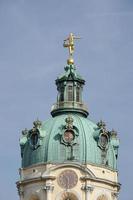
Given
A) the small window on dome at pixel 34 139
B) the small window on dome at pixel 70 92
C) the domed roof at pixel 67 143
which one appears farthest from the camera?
the small window on dome at pixel 70 92

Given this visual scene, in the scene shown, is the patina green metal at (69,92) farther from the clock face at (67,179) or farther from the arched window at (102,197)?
the arched window at (102,197)

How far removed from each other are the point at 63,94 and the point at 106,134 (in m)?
8.19

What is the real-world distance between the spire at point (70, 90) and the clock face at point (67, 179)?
9.62 meters

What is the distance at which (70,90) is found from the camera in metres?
116

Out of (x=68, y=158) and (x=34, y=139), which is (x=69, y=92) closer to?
(x=34, y=139)

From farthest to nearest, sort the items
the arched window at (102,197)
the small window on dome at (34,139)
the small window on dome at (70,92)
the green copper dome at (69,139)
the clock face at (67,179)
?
1. the small window on dome at (70,92)
2. the small window on dome at (34,139)
3. the green copper dome at (69,139)
4. the arched window at (102,197)
5. the clock face at (67,179)

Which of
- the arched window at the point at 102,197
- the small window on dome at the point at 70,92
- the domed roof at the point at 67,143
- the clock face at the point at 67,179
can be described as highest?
the small window on dome at the point at 70,92

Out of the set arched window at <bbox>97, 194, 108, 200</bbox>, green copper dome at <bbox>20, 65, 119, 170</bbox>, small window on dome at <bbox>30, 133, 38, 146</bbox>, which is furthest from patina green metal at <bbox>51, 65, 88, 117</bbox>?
arched window at <bbox>97, 194, 108, 200</bbox>

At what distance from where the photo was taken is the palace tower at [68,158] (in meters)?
107

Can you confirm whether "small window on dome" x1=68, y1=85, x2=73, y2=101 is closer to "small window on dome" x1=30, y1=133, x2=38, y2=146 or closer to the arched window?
"small window on dome" x1=30, y1=133, x2=38, y2=146

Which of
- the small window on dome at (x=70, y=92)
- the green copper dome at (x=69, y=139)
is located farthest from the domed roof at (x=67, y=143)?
the small window on dome at (x=70, y=92)

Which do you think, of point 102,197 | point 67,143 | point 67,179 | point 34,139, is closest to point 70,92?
point 34,139

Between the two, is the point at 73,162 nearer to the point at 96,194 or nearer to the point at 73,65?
the point at 96,194

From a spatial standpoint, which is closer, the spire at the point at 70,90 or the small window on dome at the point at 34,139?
the small window on dome at the point at 34,139
